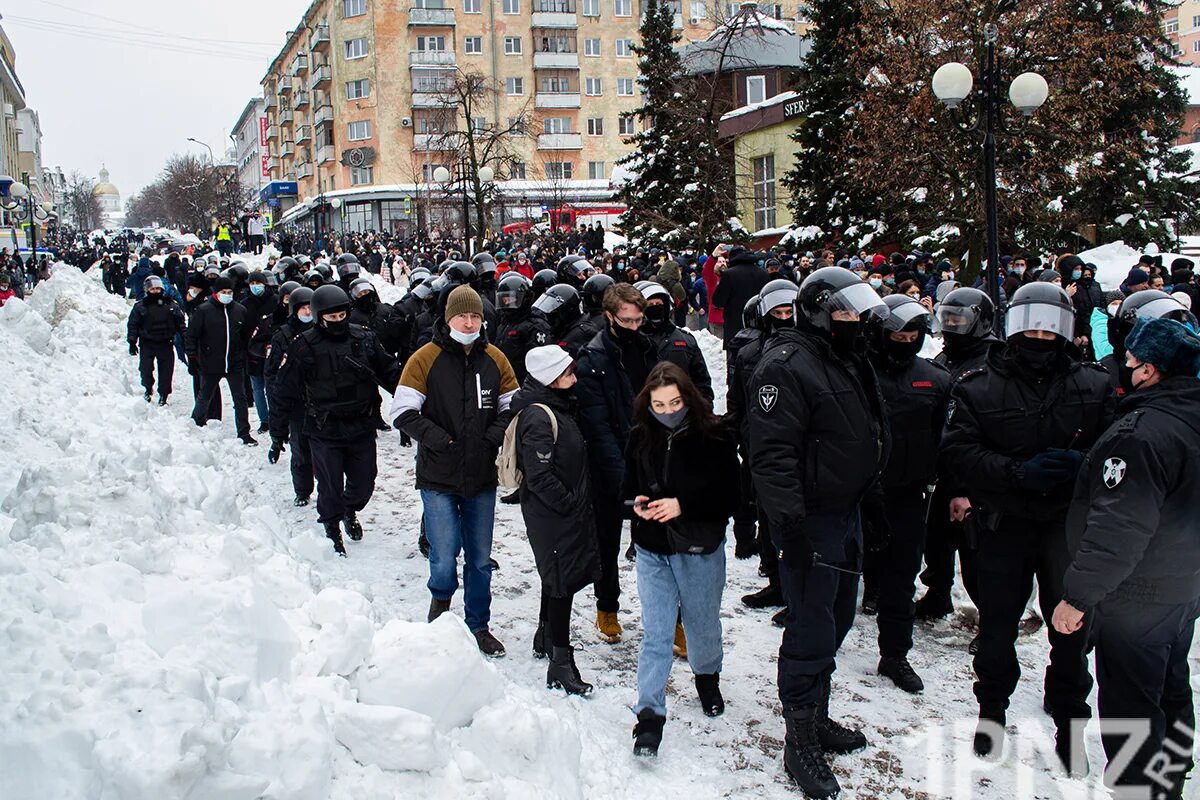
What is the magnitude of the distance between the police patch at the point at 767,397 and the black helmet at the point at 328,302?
448 centimetres

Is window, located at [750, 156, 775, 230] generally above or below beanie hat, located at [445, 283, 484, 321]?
above

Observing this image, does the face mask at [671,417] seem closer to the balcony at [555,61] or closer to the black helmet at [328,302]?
the black helmet at [328,302]

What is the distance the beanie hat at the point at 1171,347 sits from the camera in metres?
3.60

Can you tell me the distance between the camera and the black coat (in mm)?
5066

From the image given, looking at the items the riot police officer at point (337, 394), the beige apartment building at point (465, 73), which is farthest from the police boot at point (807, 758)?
the beige apartment building at point (465, 73)

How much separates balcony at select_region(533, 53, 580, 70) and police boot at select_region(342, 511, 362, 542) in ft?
222

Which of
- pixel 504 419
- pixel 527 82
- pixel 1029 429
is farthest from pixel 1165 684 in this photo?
pixel 527 82

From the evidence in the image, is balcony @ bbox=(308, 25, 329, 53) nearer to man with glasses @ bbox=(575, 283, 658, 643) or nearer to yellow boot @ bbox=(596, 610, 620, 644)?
man with glasses @ bbox=(575, 283, 658, 643)

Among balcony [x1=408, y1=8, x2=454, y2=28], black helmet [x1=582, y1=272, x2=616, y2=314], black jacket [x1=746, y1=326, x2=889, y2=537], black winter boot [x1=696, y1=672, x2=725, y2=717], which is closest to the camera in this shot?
black jacket [x1=746, y1=326, x2=889, y2=537]

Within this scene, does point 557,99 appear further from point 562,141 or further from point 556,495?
point 556,495

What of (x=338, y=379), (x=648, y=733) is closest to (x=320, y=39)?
(x=338, y=379)

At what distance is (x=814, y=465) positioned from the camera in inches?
164

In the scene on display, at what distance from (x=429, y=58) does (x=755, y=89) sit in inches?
1386

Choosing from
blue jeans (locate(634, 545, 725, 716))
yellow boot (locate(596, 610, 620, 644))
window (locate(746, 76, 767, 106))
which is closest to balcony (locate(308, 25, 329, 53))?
window (locate(746, 76, 767, 106))
